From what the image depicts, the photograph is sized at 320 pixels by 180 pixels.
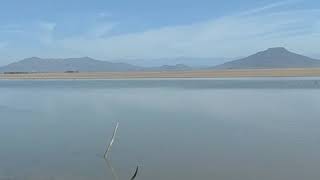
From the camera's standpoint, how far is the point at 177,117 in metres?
19.2

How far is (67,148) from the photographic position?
1332cm

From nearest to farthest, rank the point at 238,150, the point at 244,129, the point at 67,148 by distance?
1. the point at 238,150
2. the point at 67,148
3. the point at 244,129

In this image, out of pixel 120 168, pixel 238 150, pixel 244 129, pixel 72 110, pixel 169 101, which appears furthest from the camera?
pixel 169 101

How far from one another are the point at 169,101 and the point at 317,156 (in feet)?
50.2

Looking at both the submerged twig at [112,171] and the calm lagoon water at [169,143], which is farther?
the calm lagoon water at [169,143]

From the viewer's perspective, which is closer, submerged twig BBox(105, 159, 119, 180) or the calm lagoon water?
submerged twig BBox(105, 159, 119, 180)

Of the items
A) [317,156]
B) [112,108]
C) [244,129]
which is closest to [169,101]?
[112,108]

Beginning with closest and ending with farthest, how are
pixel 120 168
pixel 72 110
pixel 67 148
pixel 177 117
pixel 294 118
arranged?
1. pixel 120 168
2. pixel 67 148
3. pixel 294 118
4. pixel 177 117
5. pixel 72 110

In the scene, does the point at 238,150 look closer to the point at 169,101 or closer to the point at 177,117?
the point at 177,117

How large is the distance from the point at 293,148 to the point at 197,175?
335cm

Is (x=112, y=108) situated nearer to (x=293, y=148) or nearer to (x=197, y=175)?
(x=293, y=148)

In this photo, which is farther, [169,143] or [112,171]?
[169,143]

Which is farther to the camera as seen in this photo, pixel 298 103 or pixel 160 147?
pixel 298 103

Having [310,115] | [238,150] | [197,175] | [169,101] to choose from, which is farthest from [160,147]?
[169,101]
